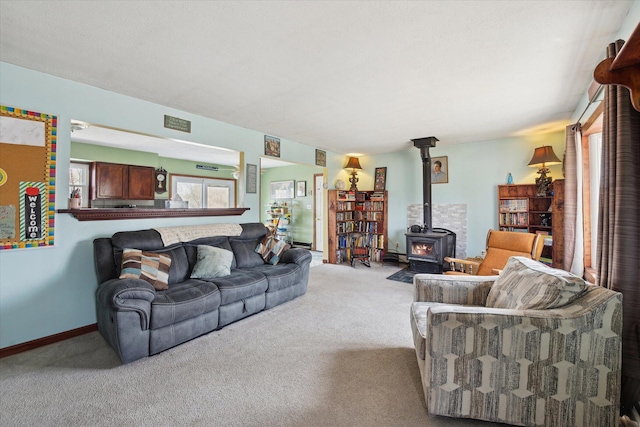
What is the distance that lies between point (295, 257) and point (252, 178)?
4.85 ft

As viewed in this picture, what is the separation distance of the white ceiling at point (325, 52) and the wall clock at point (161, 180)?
3.66 meters

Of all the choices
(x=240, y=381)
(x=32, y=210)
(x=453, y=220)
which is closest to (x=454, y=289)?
(x=240, y=381)

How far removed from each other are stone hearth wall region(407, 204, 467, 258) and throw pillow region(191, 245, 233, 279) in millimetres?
4045

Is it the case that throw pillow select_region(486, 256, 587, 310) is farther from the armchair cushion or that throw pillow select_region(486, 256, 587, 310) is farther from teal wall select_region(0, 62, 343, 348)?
teal wall select_region(0, 62, 343, 348)

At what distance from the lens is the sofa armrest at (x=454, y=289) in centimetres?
229

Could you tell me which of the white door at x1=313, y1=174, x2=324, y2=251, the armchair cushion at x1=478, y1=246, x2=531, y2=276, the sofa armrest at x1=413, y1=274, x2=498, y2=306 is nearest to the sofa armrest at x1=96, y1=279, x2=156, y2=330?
the sofa armrest at x1=413, y1=274, x2=498, y2=306

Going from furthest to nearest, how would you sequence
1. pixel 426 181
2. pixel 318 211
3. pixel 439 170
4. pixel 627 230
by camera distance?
pixel 318 211 < pixel 439 170 < pixel 426 181 < pixel 627 230

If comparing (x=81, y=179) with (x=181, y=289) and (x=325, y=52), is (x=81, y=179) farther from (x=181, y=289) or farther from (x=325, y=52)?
(x=325, y=52)

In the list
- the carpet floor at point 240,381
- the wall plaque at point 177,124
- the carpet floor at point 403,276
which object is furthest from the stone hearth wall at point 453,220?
the wall plaque at point 177,124

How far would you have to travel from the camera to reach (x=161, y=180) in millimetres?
6500

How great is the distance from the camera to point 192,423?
1.64 meters

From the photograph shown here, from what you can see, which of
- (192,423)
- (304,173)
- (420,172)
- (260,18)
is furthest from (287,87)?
(304,173)

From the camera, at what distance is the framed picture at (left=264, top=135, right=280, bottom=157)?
15.3 feet

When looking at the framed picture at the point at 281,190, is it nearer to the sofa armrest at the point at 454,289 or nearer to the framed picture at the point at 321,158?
the framed picture at the point at 321,158
